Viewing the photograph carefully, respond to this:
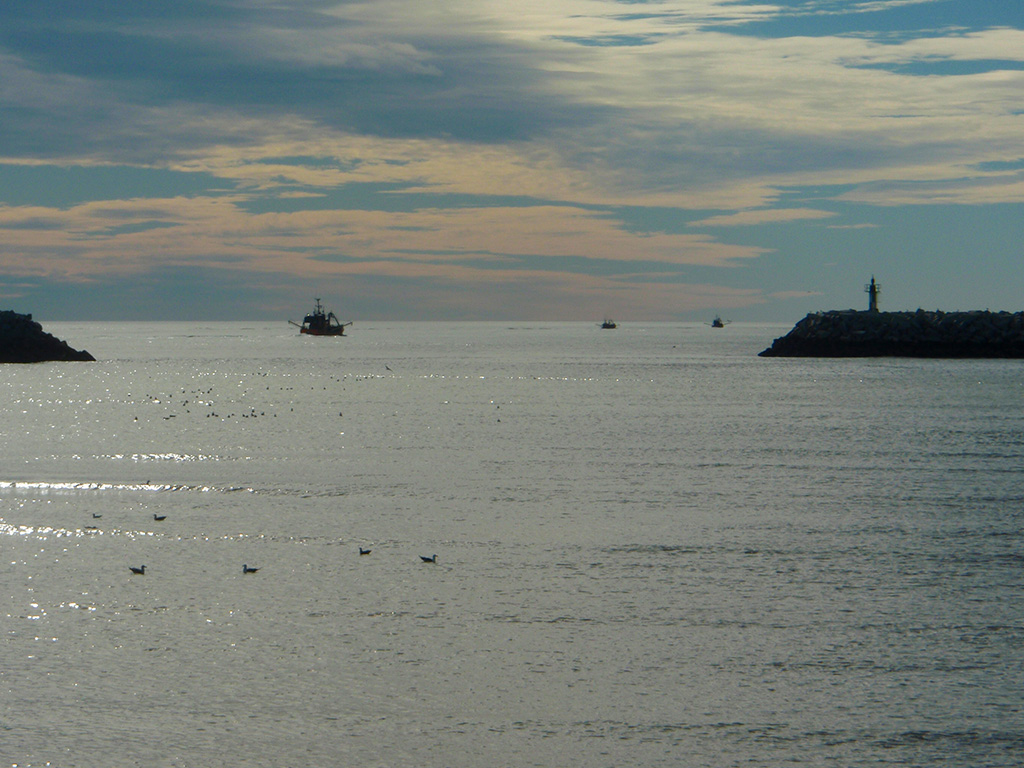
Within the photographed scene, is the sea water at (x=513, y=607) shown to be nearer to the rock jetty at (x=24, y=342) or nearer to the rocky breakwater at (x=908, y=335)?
the rock jetty at (x=24, y=342)

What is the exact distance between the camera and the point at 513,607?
11.3m

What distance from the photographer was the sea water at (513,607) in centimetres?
779

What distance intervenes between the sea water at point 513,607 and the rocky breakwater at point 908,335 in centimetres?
7500

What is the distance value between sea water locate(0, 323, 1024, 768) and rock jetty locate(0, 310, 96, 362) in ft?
229

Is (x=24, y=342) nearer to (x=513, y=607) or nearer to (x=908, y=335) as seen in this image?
(x=908, y=335)

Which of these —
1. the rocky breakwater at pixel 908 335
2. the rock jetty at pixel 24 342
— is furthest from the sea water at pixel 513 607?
the rocky breakwater at pixel 908 335

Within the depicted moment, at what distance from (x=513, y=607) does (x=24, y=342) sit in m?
91.1

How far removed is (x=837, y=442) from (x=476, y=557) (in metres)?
18.8

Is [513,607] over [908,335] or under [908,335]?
under

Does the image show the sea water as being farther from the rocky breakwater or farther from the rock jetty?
the rocky breakwater

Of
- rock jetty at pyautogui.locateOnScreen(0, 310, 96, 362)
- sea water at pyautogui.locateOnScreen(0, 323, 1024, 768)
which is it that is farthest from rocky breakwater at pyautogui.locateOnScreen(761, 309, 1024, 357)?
sea water at pyautogui.locateOnScreen(0, 323, 1024, 768)

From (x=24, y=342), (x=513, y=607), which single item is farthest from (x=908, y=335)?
(x=513, y=607)

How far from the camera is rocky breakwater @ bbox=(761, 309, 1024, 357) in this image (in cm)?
9688

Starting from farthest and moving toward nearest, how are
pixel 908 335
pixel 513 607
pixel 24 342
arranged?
pixel 908 335 → pixel 24 342 → pixel 513 607
